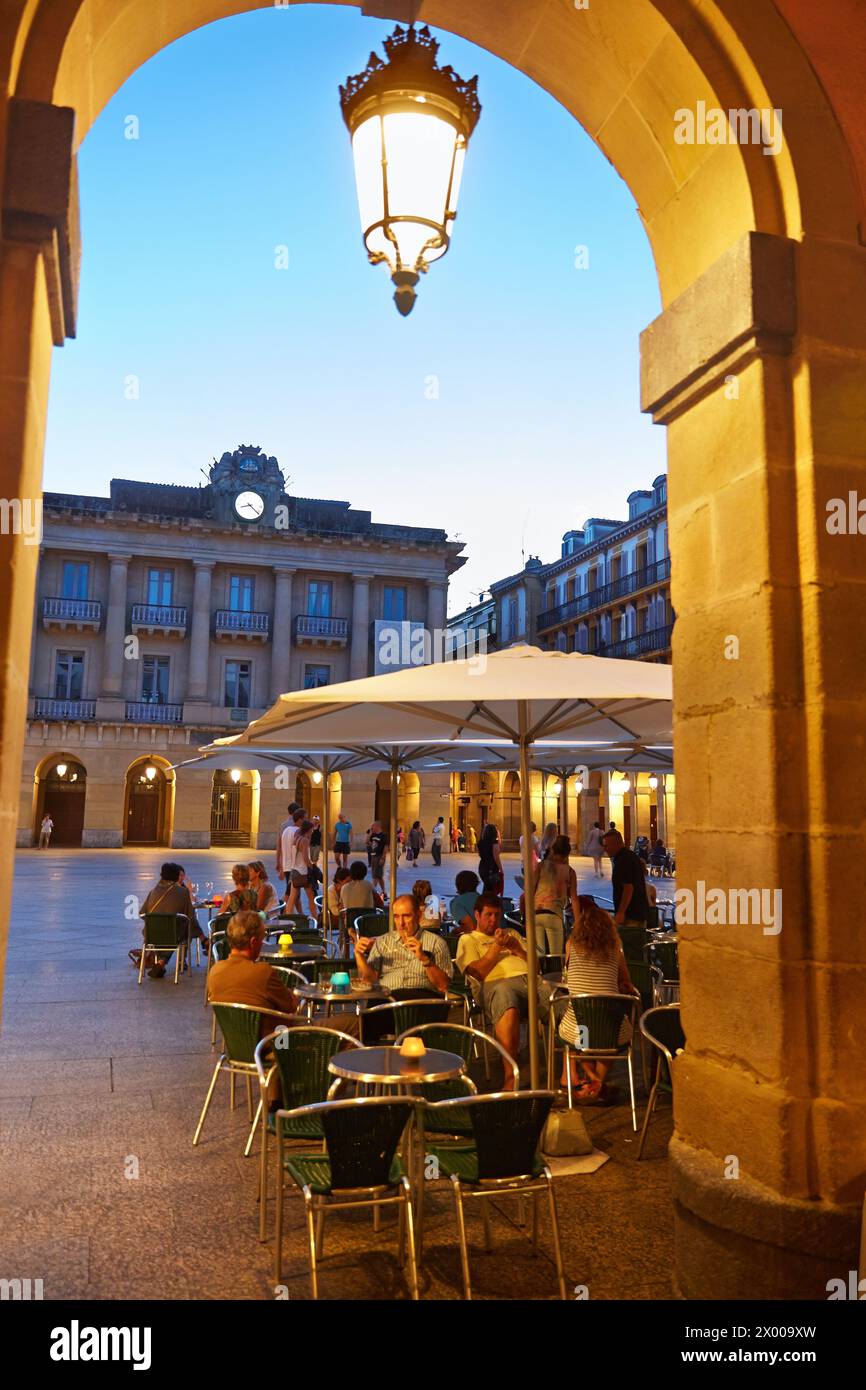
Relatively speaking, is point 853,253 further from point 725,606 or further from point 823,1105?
point 823,1105

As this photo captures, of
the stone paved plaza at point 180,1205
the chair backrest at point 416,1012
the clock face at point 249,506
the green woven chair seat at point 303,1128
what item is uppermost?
the clock face at point 249,506

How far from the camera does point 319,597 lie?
144 ft

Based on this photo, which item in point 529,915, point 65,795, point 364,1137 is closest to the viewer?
point 364,1137

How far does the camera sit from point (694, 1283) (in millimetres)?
3049

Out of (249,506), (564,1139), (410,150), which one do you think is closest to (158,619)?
(249,506)

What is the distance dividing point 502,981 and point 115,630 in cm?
3701

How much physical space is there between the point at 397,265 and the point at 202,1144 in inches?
172

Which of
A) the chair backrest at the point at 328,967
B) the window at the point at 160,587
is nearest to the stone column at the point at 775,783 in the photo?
the chair backrest at the point at 328,967

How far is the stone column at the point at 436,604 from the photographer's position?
44.5 metres

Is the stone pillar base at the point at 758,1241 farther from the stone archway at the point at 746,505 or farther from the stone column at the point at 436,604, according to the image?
the stone column at the point at 436,604

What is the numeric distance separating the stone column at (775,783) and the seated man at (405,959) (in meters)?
2.89

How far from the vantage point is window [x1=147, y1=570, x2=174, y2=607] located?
41562 millimetres

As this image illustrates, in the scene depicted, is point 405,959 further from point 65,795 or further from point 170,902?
point 65,795

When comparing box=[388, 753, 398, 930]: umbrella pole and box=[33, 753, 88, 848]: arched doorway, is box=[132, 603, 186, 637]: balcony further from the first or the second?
box=[388, 753, 398, 930]: umbrella pole
